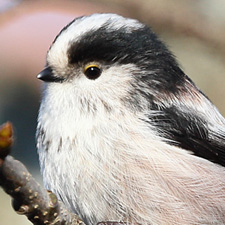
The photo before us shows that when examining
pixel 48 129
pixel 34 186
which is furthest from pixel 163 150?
pixel 34 186

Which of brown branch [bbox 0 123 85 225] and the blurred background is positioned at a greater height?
the blurred background

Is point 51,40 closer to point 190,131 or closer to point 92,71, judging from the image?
point 92,71

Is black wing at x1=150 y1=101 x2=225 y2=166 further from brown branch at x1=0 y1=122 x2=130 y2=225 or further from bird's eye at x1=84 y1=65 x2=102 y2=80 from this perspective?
brown branch at x1=0 y1=122 x2=130 y2=225

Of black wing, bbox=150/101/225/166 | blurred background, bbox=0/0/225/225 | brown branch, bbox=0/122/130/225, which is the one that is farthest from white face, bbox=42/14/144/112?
brown branch, bbox=0/122/130/225

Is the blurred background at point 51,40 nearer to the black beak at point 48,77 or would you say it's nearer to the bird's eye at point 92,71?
the black beak at point 48,77

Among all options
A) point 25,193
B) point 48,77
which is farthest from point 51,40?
point 25,193
